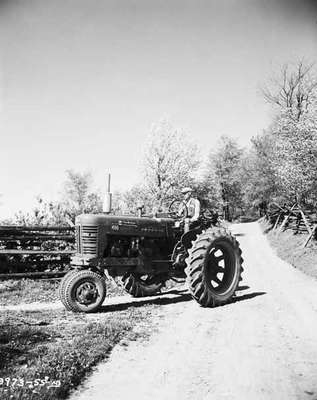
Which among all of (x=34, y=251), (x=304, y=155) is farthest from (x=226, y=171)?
(x=34, y=251)

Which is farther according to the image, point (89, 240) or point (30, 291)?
point (30, 291)

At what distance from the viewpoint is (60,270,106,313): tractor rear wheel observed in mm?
6785

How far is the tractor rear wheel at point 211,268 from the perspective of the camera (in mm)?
7344

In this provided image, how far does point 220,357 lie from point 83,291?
3250mm

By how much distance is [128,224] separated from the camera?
7.68 m

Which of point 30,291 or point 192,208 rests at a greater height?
point 192,208

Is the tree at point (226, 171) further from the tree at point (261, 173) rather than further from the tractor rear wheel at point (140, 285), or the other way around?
the tractor rear wheel at point (140, 285)

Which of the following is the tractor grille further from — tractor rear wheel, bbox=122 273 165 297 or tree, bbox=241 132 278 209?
tree, bbox=241 132 278 209

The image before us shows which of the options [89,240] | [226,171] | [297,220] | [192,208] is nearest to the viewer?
[89,240]

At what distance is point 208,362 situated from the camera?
4.39 m

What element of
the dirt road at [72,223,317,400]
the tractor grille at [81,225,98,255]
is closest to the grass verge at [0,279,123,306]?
the tractor grille at [81,225,98,255]

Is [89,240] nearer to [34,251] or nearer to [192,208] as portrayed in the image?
[192,208]

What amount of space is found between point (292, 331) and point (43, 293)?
6.02 meters

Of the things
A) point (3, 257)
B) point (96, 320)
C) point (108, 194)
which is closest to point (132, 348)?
point (96, 320)
